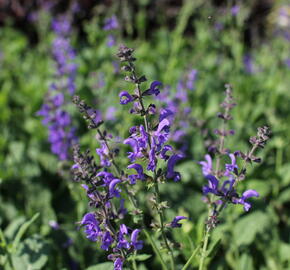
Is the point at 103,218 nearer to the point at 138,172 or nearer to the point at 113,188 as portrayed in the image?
the point at 113,188

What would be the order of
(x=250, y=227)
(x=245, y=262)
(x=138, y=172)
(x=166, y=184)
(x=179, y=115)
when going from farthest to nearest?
(x=179, y=115) → (x=166, y=184) → (x=250, y=227) → (x=245, y=262) → (x=138, y=172)

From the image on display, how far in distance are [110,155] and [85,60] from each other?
557 centimetres

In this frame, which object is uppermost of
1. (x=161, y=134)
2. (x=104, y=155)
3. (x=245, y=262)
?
(x=104, y=155)

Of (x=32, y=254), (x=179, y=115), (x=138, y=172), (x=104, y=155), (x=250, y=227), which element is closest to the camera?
(x=138, y=172)

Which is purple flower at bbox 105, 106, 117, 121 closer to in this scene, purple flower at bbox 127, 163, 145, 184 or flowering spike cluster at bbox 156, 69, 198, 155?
flowering spike cluster at bbox 156, 69, 198, 155

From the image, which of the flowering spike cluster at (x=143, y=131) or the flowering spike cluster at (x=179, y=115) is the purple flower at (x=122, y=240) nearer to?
the flowering spike cluster at (x=143, y=131)

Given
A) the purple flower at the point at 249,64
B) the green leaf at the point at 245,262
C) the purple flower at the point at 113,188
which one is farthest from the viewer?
the purple flower at the point at 249,64

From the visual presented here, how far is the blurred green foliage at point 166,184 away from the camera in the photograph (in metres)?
3.53

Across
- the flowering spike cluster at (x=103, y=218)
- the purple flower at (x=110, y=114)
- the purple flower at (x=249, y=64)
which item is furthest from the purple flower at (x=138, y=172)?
the purple flower at (x=249, y=64)

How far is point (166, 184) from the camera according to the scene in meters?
4.30

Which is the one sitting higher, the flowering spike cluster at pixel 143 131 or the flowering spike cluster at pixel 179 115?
the flowering spike cluster at pixel 179 115

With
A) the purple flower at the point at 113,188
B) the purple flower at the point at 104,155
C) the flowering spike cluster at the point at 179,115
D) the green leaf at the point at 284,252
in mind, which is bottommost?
the green leaf at the point at 284,252

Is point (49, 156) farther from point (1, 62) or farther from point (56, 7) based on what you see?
point (56, 7)

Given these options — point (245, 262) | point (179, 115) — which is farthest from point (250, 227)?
point (179, 115)
